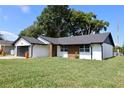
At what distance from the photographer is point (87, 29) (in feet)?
156

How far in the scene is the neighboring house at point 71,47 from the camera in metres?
24.8

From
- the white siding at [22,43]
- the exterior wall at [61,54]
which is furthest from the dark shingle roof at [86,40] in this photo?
the white siding at [22,43]

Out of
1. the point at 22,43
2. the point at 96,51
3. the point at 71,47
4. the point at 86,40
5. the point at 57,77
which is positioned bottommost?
the point at 57,77

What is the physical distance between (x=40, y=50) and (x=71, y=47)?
15.5ft

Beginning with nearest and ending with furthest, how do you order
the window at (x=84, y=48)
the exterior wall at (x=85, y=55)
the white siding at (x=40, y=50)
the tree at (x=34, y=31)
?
the exterior wall at (x=85, y=55), the window at (x=84, y=48), the white siding at (x=40, y=50), the tree at (x=34, y=31)

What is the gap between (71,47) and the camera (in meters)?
27.6

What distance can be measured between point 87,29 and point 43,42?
20.9 metres

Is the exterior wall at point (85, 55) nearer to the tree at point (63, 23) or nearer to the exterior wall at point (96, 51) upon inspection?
the exterior wall at point (96, 51)

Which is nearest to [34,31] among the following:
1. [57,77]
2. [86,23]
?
[86,23]

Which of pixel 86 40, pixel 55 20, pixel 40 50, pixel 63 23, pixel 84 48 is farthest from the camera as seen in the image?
pixel 63 23

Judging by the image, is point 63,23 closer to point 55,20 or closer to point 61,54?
point 55,20

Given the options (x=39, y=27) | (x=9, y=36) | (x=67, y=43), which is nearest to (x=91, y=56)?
(x=67, y=43)
